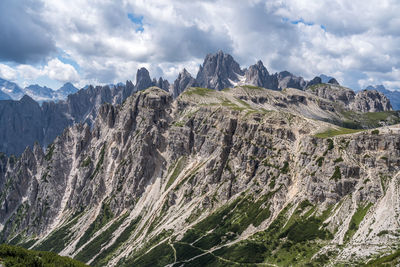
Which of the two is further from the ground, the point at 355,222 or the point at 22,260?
the point at 22,260

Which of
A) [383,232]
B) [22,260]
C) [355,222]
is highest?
[22,260]

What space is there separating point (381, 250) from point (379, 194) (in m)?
45.4

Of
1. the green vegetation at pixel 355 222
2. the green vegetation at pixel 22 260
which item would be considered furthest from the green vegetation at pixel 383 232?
the green vegetation at pixel 22 260

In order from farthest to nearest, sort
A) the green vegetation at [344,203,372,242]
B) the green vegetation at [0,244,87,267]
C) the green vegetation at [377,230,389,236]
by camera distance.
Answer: the green vegetation at [344,203,372,242], the green vegetation at [377,230,389,236], the green vegetation at [0,244,87,267]

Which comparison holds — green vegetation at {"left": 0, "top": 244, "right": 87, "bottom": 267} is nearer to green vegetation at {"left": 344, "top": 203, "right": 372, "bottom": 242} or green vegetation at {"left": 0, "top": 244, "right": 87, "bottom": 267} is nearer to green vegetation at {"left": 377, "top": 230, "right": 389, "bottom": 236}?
green vegetation at {"left": 344, "top": 203, "right": 372, "bottom": 242}

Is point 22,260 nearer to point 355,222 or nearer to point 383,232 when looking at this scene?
point 383,232

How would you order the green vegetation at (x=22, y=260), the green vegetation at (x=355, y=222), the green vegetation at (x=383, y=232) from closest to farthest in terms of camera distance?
1. the green vegetation at (x=22, y=260)
2. the green vegetation at (x=383, y=232)
3. the green vegetation at (x=355, y=222)

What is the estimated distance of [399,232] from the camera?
17138cm

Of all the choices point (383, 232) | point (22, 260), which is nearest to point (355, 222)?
point (383, 232)

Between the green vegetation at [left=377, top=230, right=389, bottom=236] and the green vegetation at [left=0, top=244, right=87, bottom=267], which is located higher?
the green vegetation at [left=0, top=244, right=87, bottom=267]

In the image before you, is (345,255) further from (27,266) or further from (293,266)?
(27,266)

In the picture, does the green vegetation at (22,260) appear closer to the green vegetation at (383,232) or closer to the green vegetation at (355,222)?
the green vegetation at (355,222)

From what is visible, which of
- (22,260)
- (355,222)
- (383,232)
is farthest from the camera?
(355,222)

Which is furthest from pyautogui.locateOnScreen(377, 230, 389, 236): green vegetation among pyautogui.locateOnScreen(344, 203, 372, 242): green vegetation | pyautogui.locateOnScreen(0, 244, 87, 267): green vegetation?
pyautogui.locateOnScreen(0, 244, 87, 267): green vegetation
